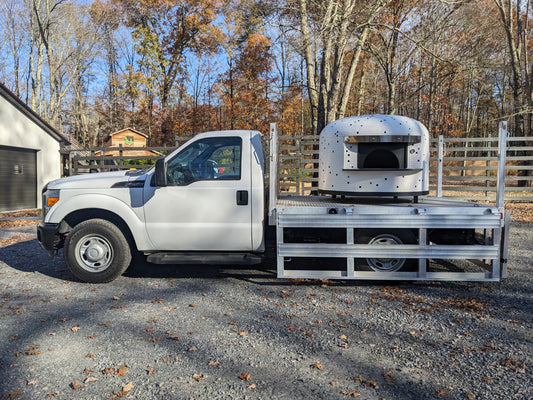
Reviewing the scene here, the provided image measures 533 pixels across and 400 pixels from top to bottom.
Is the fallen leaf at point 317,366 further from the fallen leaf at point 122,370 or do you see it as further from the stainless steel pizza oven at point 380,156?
the stainless steel pizza oven at point 380,156

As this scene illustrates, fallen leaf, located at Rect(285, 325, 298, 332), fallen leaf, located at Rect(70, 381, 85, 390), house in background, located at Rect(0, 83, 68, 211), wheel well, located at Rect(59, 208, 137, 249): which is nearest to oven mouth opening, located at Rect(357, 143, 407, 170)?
fallen leaf, located at Rect(285, 325, 298, 332)

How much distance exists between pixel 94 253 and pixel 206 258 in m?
1.53

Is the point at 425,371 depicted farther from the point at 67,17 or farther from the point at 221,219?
the point at 67,17

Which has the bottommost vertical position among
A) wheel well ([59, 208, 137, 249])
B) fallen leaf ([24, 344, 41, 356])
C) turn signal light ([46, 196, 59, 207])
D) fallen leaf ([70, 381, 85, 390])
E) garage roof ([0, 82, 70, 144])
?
fallen leaf ([70, 381, 85, 390])

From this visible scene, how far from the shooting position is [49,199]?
5.66 m

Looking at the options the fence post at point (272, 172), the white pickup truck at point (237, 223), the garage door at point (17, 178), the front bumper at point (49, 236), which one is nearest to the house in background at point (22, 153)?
the garage door at point (17, 178)

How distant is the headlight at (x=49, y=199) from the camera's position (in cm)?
A: 562

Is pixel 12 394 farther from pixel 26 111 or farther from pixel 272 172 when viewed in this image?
pixel 26 111

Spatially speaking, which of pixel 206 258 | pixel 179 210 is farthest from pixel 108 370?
pixel 179 210

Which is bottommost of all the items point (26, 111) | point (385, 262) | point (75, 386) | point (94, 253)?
point (75, 386)

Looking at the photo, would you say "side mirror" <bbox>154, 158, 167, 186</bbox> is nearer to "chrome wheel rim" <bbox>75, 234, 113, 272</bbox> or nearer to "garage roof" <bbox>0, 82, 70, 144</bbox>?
"chrome wheel rim" <bbox>75, 234, 113, 272</bbox>

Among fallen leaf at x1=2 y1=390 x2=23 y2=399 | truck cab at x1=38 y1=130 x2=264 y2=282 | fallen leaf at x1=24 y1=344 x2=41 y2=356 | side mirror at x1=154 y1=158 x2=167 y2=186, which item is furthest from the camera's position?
truck cab at x1=38 y1=130 x2=264 y2=282

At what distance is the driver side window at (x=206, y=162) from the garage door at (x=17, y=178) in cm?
1266

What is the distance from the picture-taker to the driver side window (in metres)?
5.34
